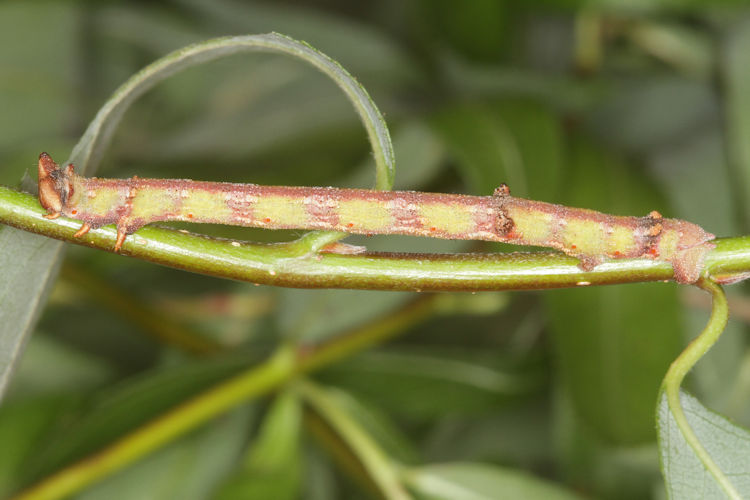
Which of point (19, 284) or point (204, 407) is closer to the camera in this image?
point (19, 284)

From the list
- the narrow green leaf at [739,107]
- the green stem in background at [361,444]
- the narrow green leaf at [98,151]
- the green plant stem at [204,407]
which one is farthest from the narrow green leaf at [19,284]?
the narrow green leaf at [739,107]

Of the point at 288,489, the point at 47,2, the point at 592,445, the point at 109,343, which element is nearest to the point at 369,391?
the point at 288,489

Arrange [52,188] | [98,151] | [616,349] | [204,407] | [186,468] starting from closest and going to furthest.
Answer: [52,188] → [98,151] → [204,407] → [616,349] → [186,468]

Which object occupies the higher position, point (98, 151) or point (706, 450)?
point (98, 151)

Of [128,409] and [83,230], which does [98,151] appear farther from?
[128,409]


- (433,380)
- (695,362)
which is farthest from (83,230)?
(433,380)

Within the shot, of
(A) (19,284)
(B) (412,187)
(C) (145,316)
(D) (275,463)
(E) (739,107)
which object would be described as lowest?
(A) (19,284)

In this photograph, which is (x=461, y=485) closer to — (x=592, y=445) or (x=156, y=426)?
(x=592, y=445)
